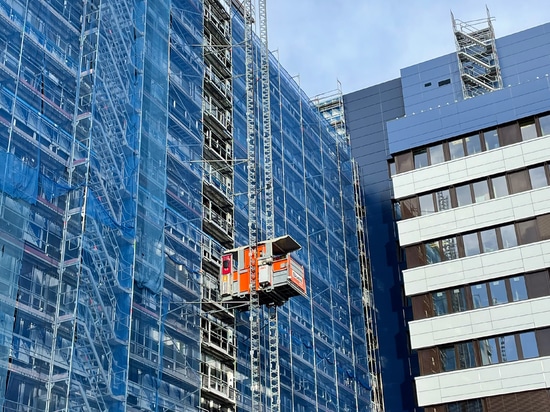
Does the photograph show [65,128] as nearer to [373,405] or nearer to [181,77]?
[181,77]

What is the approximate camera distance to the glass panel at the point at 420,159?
61219 mm

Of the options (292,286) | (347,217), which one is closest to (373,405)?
(347,217)

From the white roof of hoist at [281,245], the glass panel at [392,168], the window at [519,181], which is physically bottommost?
the white roof of hoist at [281,245]

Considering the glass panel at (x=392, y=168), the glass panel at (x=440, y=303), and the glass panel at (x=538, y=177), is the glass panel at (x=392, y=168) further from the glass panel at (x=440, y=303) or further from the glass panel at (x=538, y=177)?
the glass panel at (x=440, y=303)

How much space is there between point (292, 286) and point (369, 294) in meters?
25.2

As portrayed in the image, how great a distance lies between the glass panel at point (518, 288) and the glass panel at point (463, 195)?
6.17 m

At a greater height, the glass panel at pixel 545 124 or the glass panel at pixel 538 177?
the glass panel at pixel 545 124

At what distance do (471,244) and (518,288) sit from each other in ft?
14.2

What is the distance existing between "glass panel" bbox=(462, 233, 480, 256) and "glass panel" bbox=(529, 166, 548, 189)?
4.85m

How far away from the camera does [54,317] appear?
118 ft

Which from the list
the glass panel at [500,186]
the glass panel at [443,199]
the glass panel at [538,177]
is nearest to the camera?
the glass panel at [538,177]

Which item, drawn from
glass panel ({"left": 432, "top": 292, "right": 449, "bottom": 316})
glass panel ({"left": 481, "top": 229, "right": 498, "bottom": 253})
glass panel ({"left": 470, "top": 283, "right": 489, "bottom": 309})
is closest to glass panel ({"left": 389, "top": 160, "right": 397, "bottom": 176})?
glass panel ({"left": 481, "top": 229, "right": 498, "bottom": 253})

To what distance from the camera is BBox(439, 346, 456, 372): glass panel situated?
54.3 m

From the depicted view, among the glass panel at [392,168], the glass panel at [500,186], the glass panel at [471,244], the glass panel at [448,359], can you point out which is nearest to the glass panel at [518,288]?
the glass panel at [471,244]
